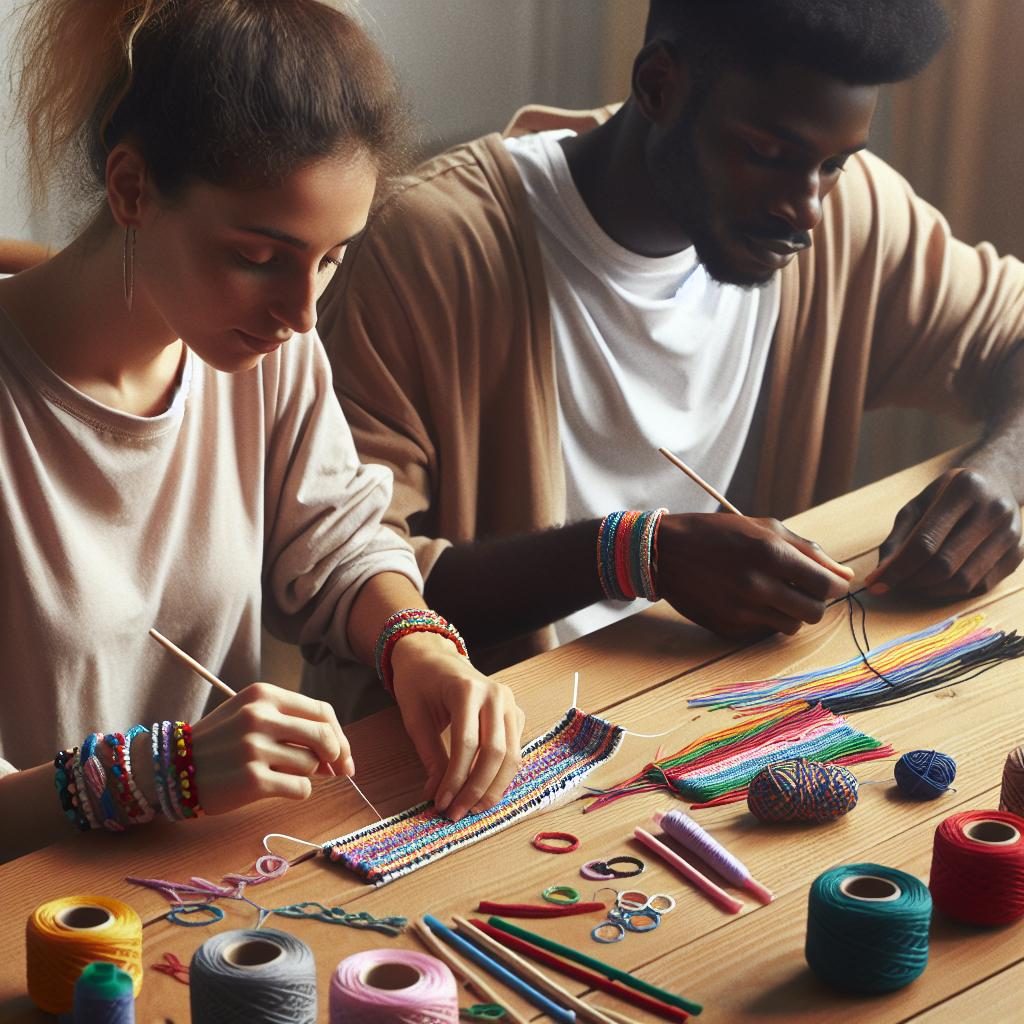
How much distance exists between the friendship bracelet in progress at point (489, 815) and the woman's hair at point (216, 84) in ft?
1.66

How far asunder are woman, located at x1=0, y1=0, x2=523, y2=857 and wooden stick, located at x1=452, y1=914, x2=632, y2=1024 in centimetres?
17

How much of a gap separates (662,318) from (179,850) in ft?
Answer: 3.74

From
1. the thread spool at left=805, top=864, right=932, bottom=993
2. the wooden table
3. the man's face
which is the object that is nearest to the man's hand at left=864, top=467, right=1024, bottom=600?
the wooden table

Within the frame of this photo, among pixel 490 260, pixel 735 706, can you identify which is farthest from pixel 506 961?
pixel 490 260

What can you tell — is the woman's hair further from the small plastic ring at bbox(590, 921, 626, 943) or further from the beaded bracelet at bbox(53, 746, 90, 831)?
the small plastic ring at bbox(590, 921, 626, 943)

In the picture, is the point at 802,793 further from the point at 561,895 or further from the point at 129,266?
the point at 129,266

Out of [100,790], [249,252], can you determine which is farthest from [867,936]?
[249,252]

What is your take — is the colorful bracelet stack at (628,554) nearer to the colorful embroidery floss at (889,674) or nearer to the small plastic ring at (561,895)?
the colorful embroidery floss at (889,674)

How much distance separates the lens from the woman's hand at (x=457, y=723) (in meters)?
1.16

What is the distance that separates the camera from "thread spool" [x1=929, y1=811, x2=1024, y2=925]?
3.25 feet

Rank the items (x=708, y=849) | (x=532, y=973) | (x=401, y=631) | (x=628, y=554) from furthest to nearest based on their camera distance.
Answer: (x=628, y=554) < (x=401, y=631) < (x=708, y=849) < (x=532, y=973)

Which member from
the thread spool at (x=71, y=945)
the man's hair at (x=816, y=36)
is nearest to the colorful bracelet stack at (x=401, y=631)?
the thread spool at (x=71, y=945)

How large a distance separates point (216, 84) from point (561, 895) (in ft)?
2.17

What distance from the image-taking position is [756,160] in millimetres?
1733
